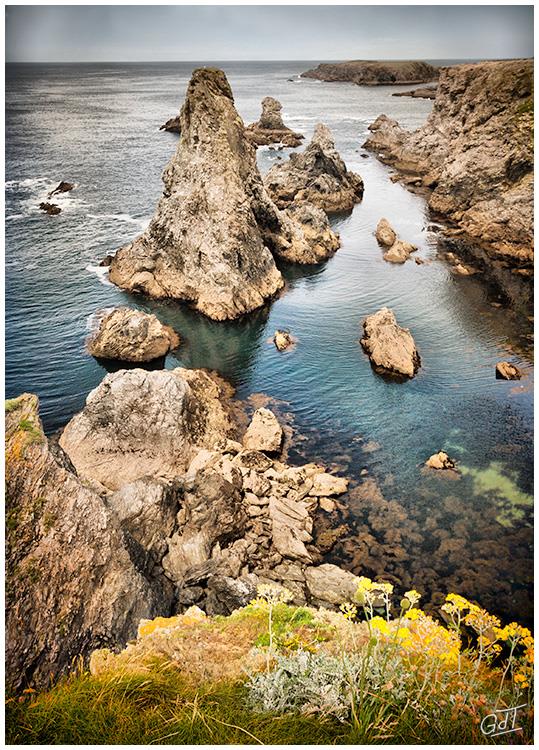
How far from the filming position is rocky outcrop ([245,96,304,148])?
7106 centimetres

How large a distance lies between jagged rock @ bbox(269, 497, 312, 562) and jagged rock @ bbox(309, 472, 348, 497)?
79cm

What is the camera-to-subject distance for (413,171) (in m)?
59.3

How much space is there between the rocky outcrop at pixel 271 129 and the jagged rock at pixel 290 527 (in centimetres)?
6408

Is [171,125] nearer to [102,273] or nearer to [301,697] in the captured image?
[102,273]

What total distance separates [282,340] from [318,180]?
28.6 metres

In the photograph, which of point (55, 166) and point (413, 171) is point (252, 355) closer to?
point (55, 166)

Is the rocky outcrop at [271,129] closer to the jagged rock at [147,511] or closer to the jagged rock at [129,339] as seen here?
the jagged rock at [129,339]

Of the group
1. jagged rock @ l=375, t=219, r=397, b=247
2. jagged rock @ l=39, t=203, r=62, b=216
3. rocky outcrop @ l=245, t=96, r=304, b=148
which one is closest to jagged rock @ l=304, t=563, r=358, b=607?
jagged rock @ l=375, t=219, r=397, b=247

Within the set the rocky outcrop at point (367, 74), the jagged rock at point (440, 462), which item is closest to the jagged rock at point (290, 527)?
the jagged rock at point (440, 462)

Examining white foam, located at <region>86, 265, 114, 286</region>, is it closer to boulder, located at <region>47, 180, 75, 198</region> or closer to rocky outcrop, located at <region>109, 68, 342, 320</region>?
rocky outcrop, located at <region>109, 68, 342, 320</region>

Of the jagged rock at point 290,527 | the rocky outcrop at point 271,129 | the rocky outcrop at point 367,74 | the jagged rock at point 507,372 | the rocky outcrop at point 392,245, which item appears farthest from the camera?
the rocky outcrop at point 367,74

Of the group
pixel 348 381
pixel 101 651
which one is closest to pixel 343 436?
pixel 348 381

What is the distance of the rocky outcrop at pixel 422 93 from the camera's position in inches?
3531

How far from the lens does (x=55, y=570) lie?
747 centimetres
